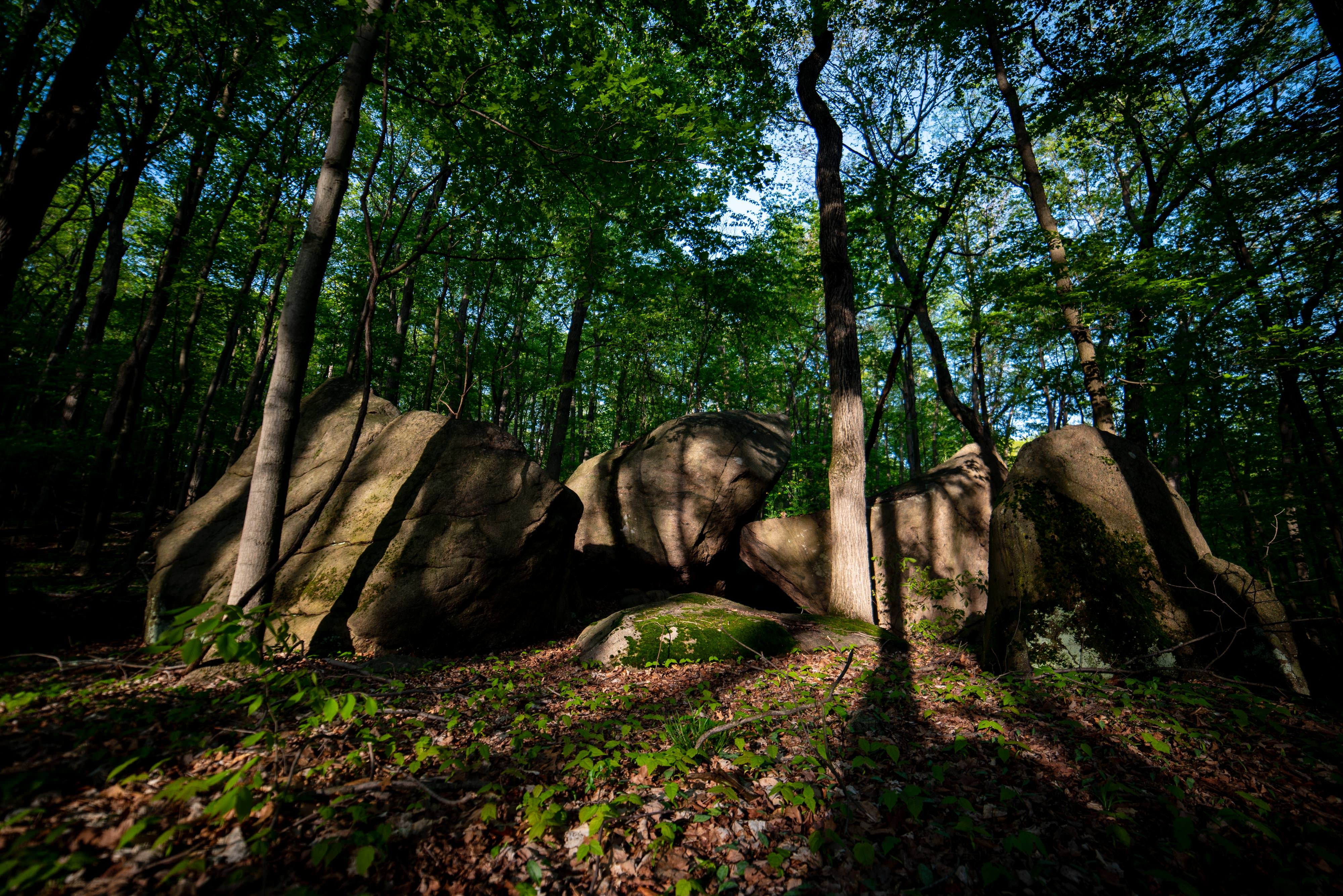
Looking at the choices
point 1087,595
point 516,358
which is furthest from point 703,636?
point 516,358

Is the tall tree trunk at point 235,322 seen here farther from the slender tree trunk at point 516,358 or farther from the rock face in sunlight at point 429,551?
the slender tree trunk at point 516,358

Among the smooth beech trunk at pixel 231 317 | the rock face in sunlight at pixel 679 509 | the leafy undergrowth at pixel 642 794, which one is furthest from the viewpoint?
the smooth beech trunk at pixel 231 317

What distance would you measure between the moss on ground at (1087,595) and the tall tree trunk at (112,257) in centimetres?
1410

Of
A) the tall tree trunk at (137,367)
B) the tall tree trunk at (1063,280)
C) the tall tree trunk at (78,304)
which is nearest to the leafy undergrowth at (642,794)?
the tall tree trunk at (1063,280)

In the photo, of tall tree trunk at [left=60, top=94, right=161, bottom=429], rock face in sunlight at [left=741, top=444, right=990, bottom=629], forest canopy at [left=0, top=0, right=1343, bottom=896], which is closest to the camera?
forest canopy at [left=0, top=0, right=1343, bottom=896]

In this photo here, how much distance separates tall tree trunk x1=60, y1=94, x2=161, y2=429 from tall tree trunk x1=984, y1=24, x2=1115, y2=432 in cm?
1576

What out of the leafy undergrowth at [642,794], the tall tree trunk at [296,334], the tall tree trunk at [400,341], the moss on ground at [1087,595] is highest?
the tall tree trunk at [400,341]

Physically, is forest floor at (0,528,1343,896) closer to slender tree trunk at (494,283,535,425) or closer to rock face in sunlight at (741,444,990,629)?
rock face in sunlight at (741,444,990,629)

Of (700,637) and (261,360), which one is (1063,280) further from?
(261,360)

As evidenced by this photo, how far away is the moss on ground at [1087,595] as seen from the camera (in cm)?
481

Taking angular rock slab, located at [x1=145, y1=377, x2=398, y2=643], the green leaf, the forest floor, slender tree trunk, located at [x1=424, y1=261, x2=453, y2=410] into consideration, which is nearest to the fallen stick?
the forest floor

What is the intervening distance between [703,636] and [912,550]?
548 centimetres

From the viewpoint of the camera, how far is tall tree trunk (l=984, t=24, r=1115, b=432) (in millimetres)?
9055

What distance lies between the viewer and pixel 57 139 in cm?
354
